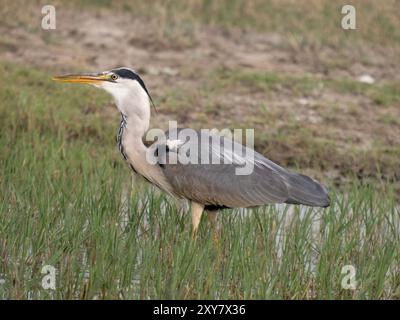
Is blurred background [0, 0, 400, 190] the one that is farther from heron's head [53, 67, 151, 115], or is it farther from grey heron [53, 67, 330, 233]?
heron's head [53, 67, 151, 115]

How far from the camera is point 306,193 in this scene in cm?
687

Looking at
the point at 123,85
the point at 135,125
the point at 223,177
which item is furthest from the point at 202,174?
the point at 123,85

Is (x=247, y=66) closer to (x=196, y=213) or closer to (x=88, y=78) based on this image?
(x=88, y=78)

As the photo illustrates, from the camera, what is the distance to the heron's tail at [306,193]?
6840mm

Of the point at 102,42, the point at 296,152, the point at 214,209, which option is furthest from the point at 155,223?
the point at 102,42

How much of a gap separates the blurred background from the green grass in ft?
5.37

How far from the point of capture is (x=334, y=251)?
642cm

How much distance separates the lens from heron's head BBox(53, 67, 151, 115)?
23.0 ft

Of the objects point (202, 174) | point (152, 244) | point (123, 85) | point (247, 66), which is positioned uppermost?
point (247, 66)

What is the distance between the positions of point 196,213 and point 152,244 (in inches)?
34.1

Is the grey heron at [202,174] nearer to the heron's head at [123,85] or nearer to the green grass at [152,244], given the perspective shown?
the heron's head at [123,85]

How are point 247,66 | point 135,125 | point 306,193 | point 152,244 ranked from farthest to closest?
point 247,66 → point 135,125 → point 306,193 → point 152,244

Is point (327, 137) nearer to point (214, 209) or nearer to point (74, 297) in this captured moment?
point (214, 209)
